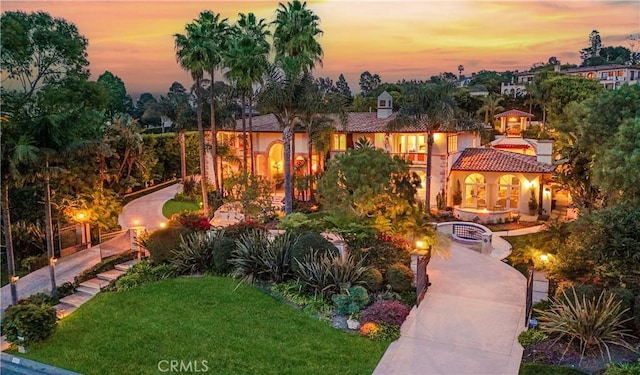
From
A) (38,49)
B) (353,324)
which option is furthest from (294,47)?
(353,324)

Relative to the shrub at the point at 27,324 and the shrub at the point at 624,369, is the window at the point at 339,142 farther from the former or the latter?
the shrub at the point at 624,369

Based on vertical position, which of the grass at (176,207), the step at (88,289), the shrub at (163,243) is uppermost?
the shrub at (163,243)

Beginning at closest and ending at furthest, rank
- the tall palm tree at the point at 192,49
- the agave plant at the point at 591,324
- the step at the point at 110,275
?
the agave plant at the point at 591,324
the step at the point at 110,275
the tall palm tree at the point at 192,49

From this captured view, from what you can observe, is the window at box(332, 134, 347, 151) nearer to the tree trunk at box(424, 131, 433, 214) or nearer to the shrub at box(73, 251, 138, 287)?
the tree trunk at box(424, 131, 433, 214)

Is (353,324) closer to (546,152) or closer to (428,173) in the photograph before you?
(428,173)

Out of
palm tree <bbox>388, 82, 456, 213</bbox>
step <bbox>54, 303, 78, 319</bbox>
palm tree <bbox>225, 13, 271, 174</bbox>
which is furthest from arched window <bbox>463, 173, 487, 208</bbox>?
step <bbox>54, 303, 78, 319</bbox>

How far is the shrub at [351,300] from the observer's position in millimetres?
13617

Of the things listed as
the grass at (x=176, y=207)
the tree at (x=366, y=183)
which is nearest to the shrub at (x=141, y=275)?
the tree at (x=366, y=183)

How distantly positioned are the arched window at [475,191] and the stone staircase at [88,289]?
19943 millimetres

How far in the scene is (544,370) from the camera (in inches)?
421

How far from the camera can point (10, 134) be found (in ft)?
52.2

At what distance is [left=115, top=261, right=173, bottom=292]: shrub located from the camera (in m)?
16.6

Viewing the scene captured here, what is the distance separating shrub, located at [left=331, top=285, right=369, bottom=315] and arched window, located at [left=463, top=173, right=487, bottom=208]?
17.7 m

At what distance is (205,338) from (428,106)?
17822mm
